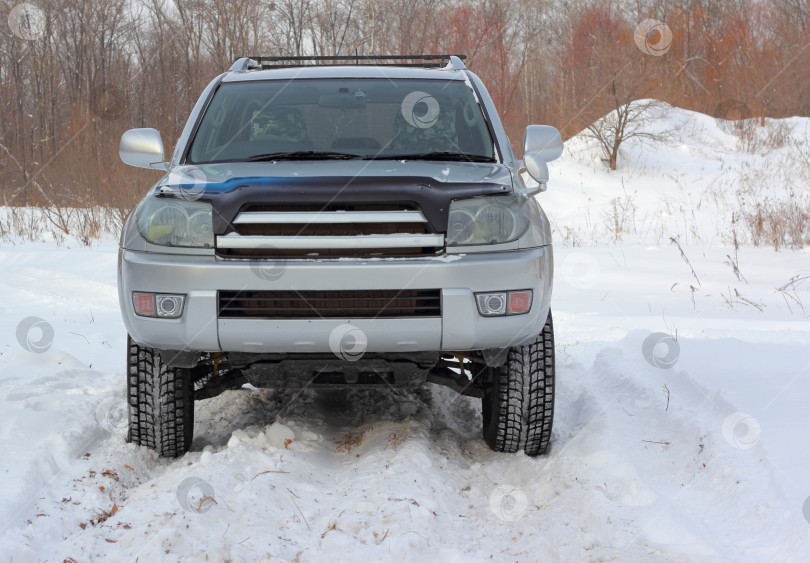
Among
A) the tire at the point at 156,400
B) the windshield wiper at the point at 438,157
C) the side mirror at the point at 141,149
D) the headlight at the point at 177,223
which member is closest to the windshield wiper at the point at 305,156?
the windshield wiper at the point at 438,157

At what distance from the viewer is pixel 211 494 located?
2.81 meters

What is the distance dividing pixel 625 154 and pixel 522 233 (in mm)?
14953

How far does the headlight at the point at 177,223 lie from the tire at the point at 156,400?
60 cm

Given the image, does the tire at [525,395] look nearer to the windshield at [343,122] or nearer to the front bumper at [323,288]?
the front bumper at [323,288]

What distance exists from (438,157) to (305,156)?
2.15 ft

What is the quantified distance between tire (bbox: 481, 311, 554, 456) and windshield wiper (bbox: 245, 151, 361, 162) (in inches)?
49.1

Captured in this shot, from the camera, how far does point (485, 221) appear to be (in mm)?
3188

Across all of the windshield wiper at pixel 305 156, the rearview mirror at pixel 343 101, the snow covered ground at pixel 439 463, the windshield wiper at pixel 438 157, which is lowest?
the snow covered ground at pixel 439 463

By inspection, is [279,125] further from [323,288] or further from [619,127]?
[619,127]

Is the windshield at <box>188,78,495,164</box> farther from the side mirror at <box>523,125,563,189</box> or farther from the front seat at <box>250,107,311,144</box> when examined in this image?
the side mirror at <box>523,125,563,189</box>

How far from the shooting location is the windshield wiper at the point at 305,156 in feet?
12.2

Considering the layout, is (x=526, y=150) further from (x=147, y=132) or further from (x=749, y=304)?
(x=749, y=304)

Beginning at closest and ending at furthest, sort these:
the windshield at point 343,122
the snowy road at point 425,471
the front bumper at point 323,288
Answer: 1. the snowy road at point 425,471
2. the front bumper at point 323,288
3. the windshield at point 343,122

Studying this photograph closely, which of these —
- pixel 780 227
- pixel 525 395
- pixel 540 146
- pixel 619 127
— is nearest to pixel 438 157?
pixel 540 146
